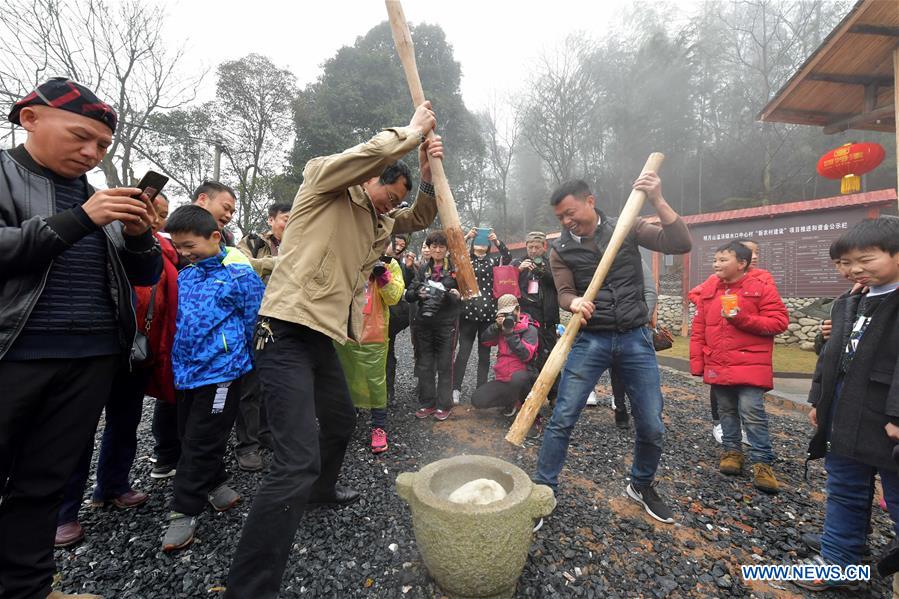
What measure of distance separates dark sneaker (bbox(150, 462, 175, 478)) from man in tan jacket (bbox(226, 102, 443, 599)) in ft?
5.89

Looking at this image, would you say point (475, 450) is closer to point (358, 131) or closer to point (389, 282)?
point (389, 282)

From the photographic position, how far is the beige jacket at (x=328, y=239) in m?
2.01

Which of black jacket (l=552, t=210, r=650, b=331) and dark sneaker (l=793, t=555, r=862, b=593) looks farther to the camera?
black jacket (l=552, t=210, r=650, b=331)

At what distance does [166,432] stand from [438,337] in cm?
276

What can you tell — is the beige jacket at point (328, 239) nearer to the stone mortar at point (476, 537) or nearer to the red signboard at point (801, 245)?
the stone mortar at point (476, 537)

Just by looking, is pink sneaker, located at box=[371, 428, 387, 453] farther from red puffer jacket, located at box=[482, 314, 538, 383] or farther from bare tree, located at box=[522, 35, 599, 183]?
bare tree, located at box=[522, 35, 599, 183]

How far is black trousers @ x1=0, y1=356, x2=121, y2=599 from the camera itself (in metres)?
1.61

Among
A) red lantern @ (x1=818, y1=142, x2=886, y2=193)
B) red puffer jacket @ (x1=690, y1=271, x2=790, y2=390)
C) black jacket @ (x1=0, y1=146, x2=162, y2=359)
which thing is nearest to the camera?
black jacket @ (x1=0, y1=146, x2=162, y2=359)

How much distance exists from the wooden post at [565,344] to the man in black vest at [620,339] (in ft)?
0.30

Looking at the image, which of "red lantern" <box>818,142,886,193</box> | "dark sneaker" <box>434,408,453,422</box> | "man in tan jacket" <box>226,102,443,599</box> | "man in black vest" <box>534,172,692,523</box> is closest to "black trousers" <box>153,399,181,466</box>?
"man in tan jacket" <box>226,102,443,599</box>

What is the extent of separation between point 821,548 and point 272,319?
3.48 m

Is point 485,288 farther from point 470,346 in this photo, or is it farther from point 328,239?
point 328,239

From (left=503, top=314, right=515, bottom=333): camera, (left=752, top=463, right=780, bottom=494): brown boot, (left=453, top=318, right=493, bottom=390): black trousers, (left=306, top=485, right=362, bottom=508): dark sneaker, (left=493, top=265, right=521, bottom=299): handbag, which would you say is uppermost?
(left=493, top=265, right=521, bottom=299): handbag

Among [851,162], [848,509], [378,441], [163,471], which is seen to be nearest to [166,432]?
[163,471]
